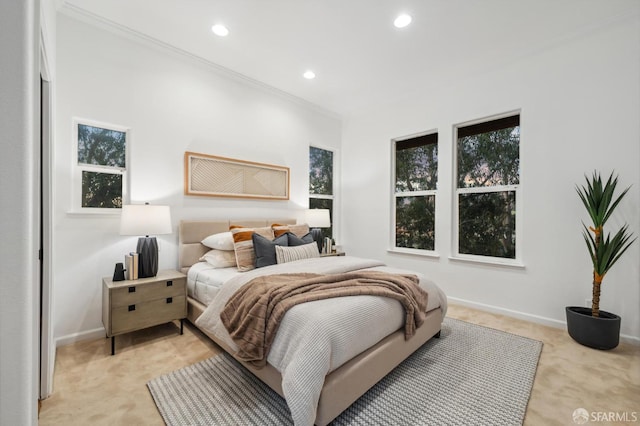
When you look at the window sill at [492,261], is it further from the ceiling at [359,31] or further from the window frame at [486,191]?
the ceiling at [359,31]

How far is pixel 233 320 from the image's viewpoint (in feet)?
6.50

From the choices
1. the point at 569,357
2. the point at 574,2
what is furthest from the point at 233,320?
the point at 574,2

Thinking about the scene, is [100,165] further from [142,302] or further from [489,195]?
[489,195]

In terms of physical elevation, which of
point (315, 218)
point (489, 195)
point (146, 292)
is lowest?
point (146, 292)

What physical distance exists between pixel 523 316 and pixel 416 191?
1998 millimetres

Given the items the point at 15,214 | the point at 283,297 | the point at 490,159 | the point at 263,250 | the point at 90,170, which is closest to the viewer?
the point at 15,214

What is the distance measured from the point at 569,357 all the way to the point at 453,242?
1693 millimetres

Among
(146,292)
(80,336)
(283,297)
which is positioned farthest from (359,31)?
(80,336)

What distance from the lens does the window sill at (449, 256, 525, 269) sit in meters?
3.28

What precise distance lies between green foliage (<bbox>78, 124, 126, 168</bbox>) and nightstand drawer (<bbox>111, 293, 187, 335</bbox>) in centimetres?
142

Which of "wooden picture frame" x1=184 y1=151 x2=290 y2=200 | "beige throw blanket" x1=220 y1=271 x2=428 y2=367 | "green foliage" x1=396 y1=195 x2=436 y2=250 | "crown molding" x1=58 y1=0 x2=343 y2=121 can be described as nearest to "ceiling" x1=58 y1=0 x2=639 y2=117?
"crown molding" x1=58 y1=0 x2=343 y2=121

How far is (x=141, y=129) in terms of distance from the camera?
2.95m

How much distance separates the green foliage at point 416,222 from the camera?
13.5ft

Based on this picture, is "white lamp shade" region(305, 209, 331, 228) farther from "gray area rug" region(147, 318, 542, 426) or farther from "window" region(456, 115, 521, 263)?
"gray area rug" region(147, 318, 542, 426)
